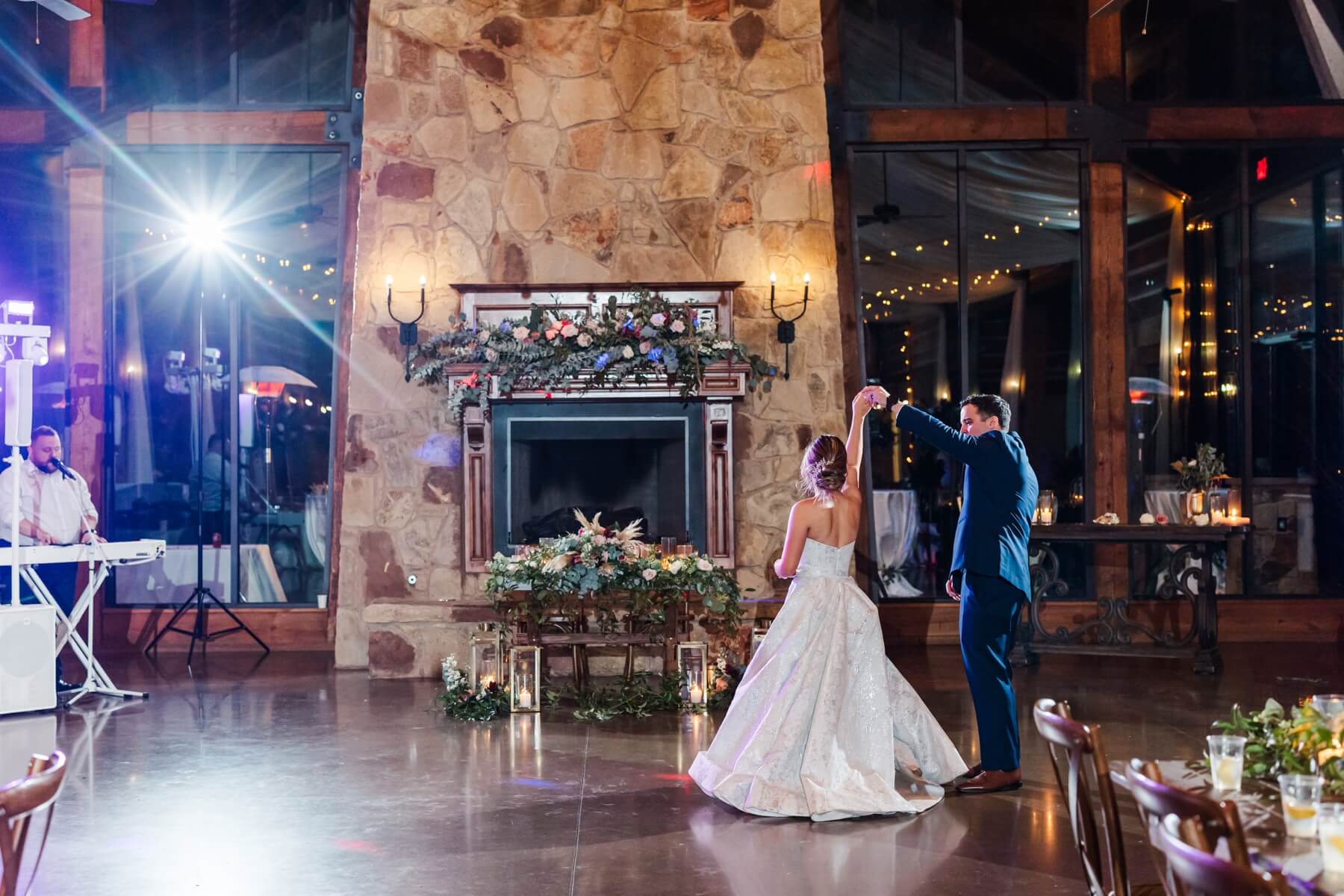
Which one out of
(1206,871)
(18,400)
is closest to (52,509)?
(18,400)

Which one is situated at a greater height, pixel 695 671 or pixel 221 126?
pixel 221 126

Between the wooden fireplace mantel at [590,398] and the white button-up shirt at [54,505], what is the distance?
2475 mm

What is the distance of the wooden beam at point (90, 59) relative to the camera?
31.5ft

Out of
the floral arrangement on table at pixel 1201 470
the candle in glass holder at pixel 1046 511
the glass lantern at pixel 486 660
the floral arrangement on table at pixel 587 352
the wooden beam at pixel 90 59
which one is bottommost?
the glass lantern at pixel 486 660

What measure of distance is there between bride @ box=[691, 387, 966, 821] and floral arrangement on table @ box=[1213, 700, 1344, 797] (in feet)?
7.08

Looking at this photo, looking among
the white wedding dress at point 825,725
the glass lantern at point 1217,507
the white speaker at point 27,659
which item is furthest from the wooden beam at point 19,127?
the glass lantern at point 1217,507

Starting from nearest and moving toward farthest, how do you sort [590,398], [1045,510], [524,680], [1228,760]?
[1228,760] → [524,680] → [1045,510] → [590,398]

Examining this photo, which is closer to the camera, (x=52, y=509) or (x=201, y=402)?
(x=52, y=509)

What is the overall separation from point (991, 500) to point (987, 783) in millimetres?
1172

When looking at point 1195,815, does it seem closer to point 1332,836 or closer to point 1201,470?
point 1332,836

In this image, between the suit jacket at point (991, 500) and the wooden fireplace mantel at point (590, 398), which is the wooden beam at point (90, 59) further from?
the suit jacket at point (991, 500)

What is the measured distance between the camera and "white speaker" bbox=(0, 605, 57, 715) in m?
7.05

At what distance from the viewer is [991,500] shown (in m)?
5.27

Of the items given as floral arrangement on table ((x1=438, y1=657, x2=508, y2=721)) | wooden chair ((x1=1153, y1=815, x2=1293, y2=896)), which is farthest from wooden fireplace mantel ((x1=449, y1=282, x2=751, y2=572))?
wooden chair ((x1=1153, y1=815, x2=1293, y2=896))
